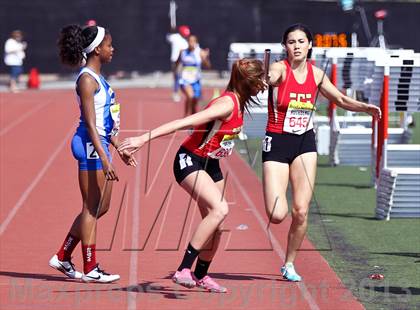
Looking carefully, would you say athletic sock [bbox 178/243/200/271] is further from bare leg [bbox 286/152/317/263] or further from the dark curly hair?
the dark curly hair

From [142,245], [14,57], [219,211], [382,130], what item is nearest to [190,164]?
[219,211]

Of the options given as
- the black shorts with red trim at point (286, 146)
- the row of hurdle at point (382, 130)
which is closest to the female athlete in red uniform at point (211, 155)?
the black shorts with red trim at point (286, 146)

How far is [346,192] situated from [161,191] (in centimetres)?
251

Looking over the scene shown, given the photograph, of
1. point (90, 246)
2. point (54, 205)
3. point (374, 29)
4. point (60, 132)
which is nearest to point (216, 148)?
point (90, 246)

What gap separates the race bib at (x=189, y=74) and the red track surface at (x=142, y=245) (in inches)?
153

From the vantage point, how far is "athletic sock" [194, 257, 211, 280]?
8.73 metres

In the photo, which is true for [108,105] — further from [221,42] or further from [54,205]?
[221,42]

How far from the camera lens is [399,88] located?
1402 cm

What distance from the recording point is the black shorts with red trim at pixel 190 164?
336 inches

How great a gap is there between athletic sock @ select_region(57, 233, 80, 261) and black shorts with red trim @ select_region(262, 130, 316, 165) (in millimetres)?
1699

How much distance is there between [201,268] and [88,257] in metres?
0.98

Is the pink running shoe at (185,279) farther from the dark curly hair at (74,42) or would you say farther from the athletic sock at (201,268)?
the dark curly hair at (74,42)

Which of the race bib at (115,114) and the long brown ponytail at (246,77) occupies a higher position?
the long brown ponytail at (246,77)

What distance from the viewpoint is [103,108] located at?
9094mm
